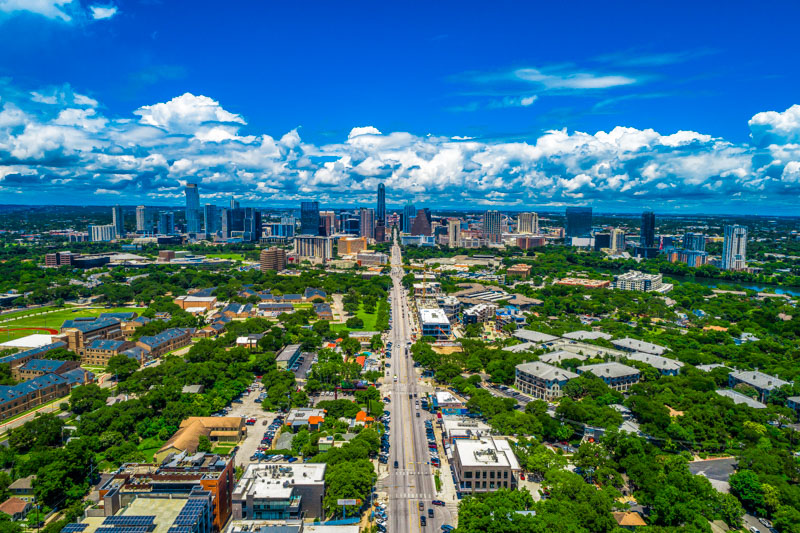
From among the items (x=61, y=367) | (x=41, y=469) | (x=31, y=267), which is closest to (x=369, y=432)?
(x=41, y=469)

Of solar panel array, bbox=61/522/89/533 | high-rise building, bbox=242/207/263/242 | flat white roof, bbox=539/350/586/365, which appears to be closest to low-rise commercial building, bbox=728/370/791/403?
flat white roof, bbox=539/350/586/365

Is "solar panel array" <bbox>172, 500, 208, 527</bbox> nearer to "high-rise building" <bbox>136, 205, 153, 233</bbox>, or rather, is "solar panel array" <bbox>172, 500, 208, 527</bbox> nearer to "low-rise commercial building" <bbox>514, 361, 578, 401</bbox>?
"low-rise commercial building" <bbox>514, 361, 578, 401</bbox>

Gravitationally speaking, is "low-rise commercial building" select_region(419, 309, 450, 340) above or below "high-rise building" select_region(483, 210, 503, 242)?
below

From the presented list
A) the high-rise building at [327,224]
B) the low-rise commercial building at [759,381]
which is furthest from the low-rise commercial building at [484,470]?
the high-rise building at [327,224]

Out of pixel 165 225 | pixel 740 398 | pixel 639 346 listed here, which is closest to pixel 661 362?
pixel 639 346

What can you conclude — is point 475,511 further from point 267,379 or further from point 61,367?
point 61,367
